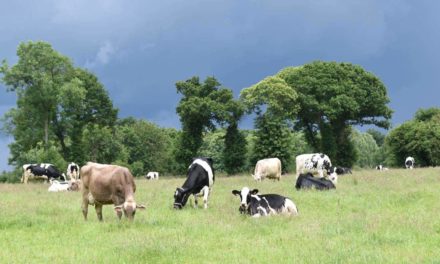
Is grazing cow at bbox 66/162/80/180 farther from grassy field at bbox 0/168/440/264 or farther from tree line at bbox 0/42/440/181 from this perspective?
grassy field at bbox 0/168/440/264

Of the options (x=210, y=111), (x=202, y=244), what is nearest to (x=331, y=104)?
(x=210, y=111)

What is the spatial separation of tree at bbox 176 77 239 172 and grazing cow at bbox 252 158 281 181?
83.2 feet

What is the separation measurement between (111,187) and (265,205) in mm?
4916

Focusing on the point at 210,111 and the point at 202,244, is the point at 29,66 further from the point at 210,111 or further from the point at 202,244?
the point at 202,244

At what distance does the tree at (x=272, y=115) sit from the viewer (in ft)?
205

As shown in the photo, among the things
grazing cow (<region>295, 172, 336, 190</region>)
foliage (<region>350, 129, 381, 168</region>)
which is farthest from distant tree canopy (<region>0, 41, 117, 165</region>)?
foliage (<region>350, 129, 381, 168</region>)

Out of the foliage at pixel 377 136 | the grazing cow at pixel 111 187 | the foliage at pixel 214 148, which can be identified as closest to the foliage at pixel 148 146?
the foliage at pixel 214 148

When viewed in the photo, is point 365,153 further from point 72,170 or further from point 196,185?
point 196,185

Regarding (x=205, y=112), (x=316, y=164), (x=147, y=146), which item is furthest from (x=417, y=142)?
(x=316, y=164)

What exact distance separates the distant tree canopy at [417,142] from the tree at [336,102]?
11.0 meters

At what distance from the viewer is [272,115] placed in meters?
63.7

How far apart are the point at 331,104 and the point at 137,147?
36.1m

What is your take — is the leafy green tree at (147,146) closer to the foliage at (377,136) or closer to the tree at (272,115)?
the tree at (272,115)

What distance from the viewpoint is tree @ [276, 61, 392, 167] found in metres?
64.6
